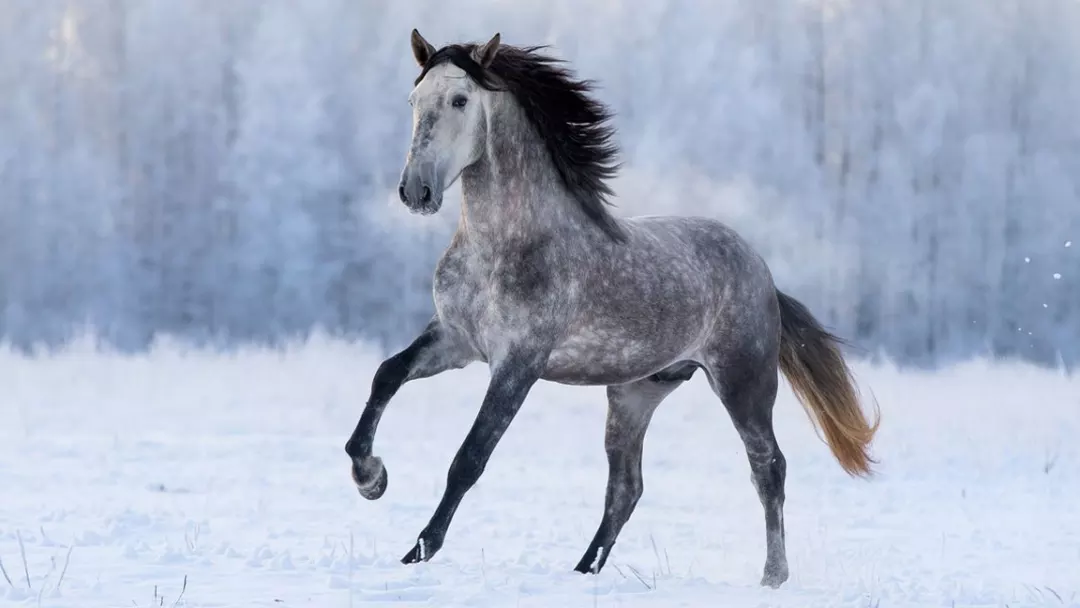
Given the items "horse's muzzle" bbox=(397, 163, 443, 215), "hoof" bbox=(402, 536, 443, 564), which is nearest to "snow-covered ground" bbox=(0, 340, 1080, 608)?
"hoof" bbox=(402, 536, 443, 564)

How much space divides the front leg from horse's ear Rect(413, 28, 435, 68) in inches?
59.1

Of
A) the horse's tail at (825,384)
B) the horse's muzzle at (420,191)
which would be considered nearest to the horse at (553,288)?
the horse's muzzle at (420,191)

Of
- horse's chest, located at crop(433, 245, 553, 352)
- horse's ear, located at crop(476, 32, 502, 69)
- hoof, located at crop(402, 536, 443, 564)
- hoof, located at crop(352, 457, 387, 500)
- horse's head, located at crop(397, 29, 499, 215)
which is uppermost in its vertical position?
horse's ear, located at crop(476, 32, 502, 69)

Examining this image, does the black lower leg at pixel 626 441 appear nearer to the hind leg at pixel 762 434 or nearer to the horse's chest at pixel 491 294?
the hind leg at pixel 762 434

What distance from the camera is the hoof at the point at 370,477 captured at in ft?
19.1

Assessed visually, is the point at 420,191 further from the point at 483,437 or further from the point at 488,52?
the point at 483,437

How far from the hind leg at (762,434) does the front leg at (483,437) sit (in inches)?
61.4

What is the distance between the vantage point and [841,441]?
777 centimetres

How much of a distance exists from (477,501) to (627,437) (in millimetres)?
3262

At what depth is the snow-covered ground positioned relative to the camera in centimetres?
561

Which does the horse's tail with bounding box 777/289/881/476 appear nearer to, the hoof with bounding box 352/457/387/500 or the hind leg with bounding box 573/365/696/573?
the hind leg with bounding box 573/365/696/573

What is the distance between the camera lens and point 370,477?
5.83m

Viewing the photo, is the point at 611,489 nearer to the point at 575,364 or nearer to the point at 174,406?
the point at 575,364

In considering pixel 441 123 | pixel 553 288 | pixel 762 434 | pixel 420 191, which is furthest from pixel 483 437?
pixel 762 434
